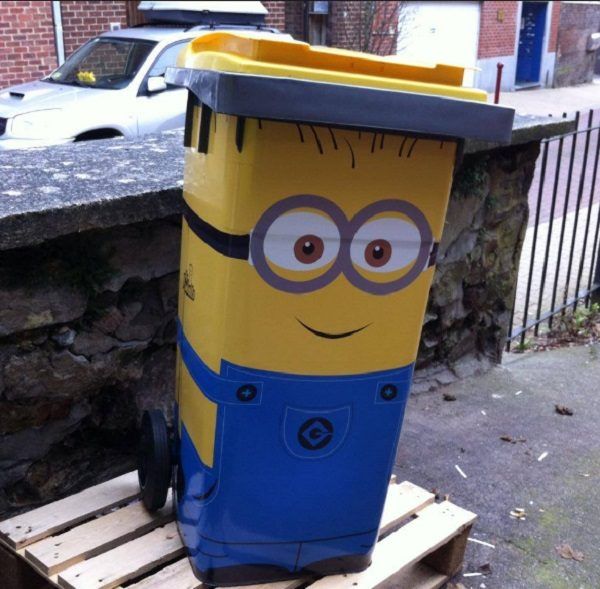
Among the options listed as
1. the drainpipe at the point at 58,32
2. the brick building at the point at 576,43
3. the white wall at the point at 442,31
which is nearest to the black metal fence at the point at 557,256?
the white wall at the point at 442,31

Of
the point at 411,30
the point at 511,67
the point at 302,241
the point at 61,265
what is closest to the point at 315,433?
the point at 302,241

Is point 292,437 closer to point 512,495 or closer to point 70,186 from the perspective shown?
point 70,186

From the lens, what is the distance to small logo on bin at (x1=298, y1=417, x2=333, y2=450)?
1.92 m

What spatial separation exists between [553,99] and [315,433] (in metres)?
19.1

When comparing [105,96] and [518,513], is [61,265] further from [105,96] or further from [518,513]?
[105,96]

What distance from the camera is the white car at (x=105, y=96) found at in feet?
23.7

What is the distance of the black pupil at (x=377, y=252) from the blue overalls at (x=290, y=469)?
31 centimetres

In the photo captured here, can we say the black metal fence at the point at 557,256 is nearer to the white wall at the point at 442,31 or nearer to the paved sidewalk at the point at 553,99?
the paved sidewalk at the point at 553,99

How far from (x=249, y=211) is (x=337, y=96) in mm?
318

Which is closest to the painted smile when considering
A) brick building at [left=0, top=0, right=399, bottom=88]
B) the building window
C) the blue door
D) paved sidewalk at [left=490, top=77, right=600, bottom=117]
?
brick building at [left=0, top=0, right=399, bottom=88]

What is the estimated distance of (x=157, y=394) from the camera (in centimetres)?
267

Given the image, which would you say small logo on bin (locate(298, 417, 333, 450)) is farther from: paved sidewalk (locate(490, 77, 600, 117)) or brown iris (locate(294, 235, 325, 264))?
paved sidewalk (locate(490, 77, 600, 117))

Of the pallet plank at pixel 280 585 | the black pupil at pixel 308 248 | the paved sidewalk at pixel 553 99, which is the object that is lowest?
the paved sidewalk at pixel 553 99

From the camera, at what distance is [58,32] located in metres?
10.9
